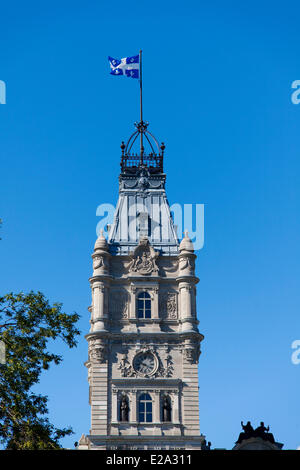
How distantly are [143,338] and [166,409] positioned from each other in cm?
681

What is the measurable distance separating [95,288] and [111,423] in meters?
12.8

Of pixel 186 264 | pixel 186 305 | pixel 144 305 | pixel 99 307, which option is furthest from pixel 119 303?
pixel 186 264

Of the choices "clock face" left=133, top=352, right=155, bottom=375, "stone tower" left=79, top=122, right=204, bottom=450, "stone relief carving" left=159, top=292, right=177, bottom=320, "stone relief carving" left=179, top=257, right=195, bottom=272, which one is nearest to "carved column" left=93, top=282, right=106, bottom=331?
"stone tower" left=79, top=122, right=204, bottom=450

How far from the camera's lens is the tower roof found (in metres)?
81.8

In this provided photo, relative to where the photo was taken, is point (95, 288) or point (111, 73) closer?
point (95, 288)

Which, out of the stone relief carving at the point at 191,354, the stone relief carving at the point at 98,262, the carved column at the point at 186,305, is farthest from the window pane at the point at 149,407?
the stone relief carving at the point at 98,262

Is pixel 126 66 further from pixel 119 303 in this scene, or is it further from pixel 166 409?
pixel 166 409

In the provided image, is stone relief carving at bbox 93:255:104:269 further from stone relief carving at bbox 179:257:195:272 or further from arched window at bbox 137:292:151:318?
stone relief carving at bbox 179:257:195:272

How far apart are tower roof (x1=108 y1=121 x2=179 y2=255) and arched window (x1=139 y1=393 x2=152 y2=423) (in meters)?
14.6

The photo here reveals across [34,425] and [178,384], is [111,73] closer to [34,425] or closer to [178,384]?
[178,384]

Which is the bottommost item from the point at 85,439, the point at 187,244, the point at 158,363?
the point at 85,439
